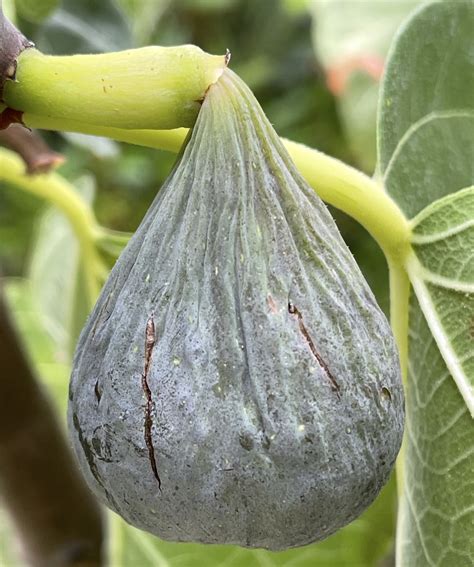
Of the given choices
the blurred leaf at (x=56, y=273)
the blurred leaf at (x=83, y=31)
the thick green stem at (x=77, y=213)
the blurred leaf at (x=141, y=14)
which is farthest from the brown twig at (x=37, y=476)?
the blurred leaf at (x=141, y=14)

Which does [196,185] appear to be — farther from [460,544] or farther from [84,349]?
[460,544]

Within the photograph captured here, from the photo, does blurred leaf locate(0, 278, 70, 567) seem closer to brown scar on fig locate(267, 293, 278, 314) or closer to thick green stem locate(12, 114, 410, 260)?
thick green stem locate(12, 114, 410, 260)

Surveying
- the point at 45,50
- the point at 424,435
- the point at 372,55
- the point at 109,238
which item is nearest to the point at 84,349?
the point at 424,435

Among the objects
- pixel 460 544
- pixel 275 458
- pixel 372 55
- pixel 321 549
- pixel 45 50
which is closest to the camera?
pixel 275 458

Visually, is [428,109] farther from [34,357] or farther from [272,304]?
[34,357]

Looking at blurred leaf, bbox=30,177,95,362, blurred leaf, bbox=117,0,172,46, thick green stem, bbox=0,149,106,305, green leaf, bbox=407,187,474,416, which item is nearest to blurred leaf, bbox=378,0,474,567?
green leaf, bbox=407,187,474,416
